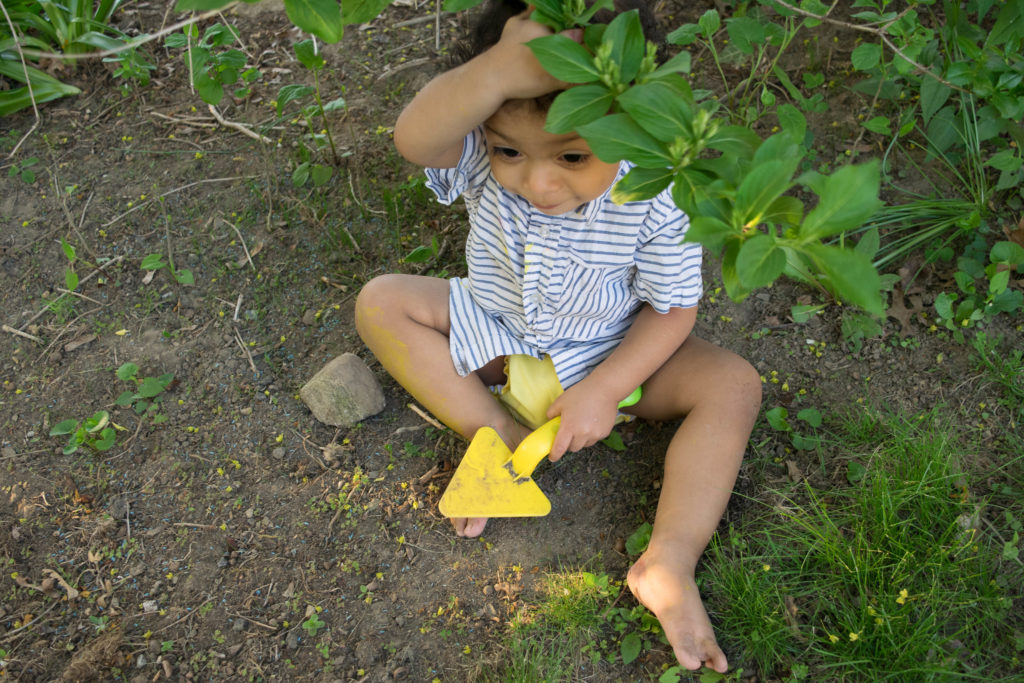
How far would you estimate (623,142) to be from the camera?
896 mm

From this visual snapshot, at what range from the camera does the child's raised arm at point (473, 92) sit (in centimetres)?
116

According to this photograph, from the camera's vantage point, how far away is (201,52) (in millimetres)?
2031

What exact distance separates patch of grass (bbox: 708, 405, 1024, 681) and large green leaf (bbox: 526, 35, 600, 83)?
0.99 meters

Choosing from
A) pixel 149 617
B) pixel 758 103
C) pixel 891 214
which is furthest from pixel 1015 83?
pixel 149 617

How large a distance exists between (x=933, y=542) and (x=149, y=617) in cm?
148

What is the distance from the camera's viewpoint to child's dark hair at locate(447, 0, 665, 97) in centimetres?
123

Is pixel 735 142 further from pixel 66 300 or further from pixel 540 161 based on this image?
pixel 66 300

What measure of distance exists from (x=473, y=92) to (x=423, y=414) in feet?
2.84

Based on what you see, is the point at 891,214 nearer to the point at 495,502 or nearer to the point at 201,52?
the point at 495,502

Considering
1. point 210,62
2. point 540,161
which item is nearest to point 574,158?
point 540,161

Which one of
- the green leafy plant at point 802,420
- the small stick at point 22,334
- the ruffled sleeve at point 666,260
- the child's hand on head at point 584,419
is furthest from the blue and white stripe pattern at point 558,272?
the small stick at point 22,334

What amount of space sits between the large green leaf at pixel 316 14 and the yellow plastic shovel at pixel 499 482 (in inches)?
36.8

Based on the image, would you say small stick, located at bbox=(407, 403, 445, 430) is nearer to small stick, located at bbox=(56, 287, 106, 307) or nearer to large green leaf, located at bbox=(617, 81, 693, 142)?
small stick, located at bbox=(56, 287, 106, 307)

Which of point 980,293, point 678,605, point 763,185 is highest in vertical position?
point 763,185
